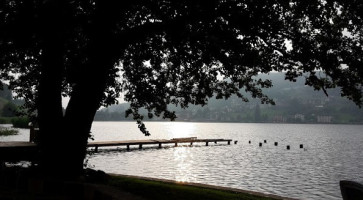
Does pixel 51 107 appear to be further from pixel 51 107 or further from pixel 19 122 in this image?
pixel 19 122

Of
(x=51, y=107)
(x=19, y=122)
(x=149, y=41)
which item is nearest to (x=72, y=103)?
(x=51, y=107)

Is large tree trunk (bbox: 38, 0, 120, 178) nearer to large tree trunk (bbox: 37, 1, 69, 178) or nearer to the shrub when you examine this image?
large tree trunk (bbox: 37, 1, 69, 178)

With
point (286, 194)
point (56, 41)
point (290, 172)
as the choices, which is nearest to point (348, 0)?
point (56, 41)

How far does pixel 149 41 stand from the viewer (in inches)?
631

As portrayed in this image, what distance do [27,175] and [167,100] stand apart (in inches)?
382

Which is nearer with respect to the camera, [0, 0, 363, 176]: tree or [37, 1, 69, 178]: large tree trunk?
[0, 0, 363, 176]: tree

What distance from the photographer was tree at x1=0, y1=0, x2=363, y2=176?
9430 millimetres

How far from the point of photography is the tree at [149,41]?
9430 mm

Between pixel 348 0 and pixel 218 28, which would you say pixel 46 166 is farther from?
pixel 348 0

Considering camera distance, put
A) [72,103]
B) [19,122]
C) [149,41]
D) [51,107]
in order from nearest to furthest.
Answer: [72,103]
[51,107]
[149,41]
[19,122]

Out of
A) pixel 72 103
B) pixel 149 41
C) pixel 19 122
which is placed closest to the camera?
pixel 72 103

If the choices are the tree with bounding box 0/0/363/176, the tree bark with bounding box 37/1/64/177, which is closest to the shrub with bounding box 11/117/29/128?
the tree with bounding box 0/0/363/176

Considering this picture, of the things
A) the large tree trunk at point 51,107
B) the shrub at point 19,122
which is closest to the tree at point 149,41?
the large tree trunk at point 51,107

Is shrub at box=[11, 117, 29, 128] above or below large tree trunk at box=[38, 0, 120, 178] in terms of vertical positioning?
below
